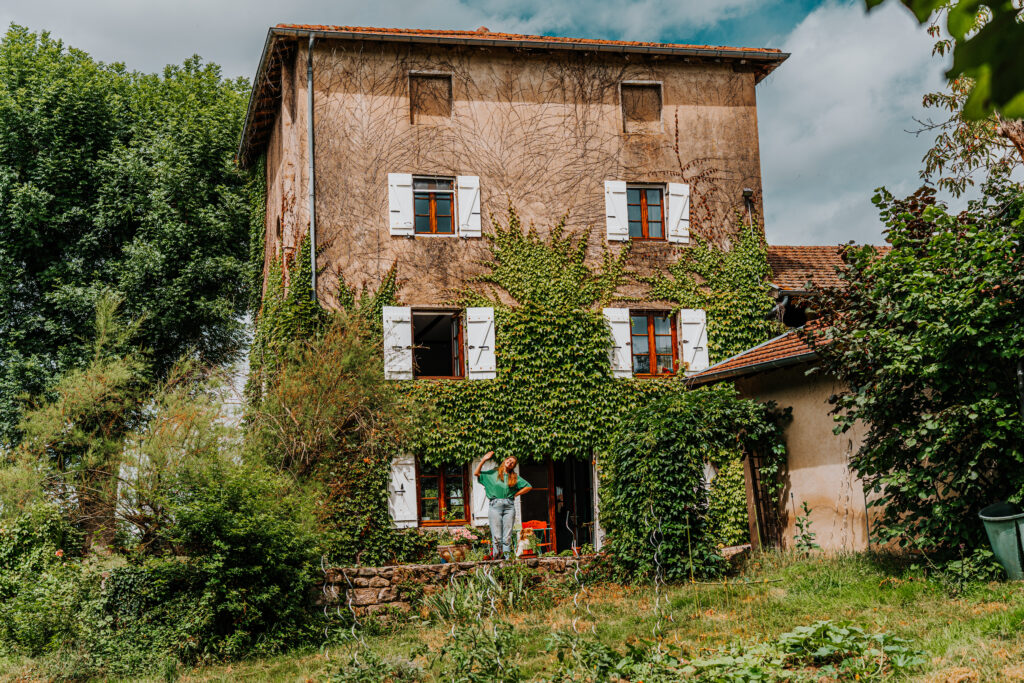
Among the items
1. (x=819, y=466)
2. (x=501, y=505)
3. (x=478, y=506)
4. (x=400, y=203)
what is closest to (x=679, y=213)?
(x=400, y=203)

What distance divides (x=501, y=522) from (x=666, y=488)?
2585mm

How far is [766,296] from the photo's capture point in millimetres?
18172

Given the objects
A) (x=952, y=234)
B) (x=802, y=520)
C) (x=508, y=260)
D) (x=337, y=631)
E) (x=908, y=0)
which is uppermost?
(x=508, y=260)

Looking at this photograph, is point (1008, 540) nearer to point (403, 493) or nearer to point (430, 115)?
point (403, 493)

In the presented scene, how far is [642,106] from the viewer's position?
18844 millimetres

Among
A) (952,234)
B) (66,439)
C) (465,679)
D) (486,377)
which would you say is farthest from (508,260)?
(465,679)

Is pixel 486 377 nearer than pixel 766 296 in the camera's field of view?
Yes

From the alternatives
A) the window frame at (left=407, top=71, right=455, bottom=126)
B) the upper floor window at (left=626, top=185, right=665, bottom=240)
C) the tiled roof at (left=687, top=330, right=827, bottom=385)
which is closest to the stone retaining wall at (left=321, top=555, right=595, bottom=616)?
the tiled roof at (left=687, top=330, right=827, bottom=385)

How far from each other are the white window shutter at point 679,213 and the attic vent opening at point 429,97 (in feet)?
14.4

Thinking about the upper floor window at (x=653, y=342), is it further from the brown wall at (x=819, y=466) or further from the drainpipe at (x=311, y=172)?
the drainpipe at (x=311, y=172)

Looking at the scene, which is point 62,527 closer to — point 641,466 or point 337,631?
point 337,631

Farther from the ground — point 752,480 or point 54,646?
point 752,480

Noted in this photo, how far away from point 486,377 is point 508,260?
219 cm

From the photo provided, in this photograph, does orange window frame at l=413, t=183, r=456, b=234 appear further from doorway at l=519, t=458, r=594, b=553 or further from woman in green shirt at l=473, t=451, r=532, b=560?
woman in green shirt at l=473, t=451, r=532, b=560
